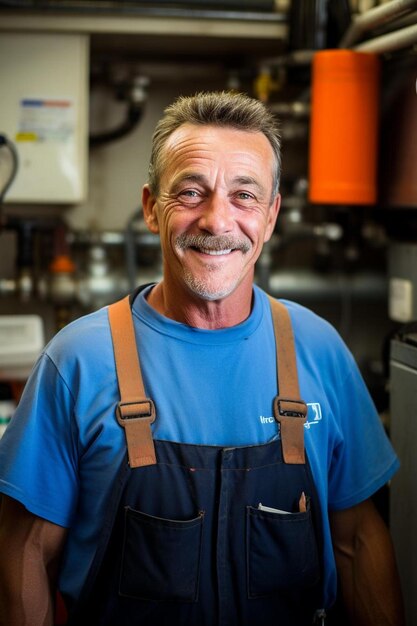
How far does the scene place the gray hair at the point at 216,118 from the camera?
4.17 ft

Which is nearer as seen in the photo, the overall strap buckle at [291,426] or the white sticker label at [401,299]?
the overall strap buckle at [291,426]

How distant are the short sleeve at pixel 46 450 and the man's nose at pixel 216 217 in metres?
0.35

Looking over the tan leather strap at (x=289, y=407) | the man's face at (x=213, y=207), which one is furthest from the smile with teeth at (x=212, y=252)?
the tan leather strap at (x=289, y=407)

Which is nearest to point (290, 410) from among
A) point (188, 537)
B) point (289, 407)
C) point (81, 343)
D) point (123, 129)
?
point (289, 407)

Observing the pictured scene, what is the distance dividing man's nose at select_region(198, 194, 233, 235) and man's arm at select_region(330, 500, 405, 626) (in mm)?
571

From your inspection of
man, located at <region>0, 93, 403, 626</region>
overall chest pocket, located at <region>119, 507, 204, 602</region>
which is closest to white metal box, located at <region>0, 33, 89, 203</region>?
man, located at <region>0, 93, 403, 626</region>

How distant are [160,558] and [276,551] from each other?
7.8 inches

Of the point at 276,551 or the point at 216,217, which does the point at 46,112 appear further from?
the point at 276,551

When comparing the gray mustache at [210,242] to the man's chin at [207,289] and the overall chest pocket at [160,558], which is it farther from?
the overall chest pocket at [160,558]

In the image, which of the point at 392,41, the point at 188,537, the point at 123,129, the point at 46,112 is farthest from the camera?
the point at 123,129

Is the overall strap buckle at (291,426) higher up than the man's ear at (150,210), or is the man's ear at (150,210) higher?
the man's ear at (150,210)

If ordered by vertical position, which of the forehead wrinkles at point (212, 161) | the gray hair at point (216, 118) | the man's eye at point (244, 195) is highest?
the gray hair at point (216, 118)

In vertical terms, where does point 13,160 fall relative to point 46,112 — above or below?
below

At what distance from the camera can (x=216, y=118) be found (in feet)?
4.17
